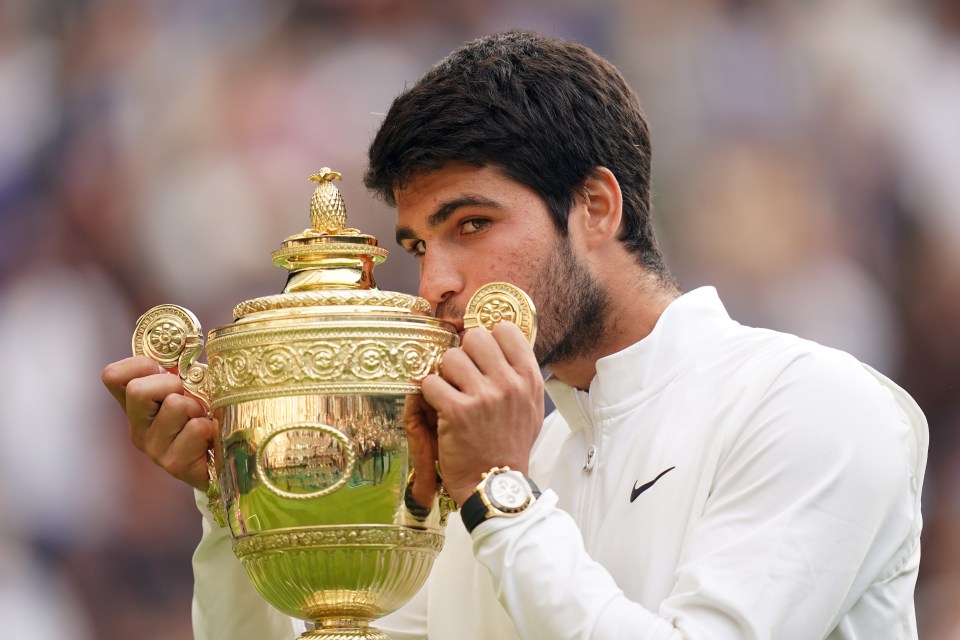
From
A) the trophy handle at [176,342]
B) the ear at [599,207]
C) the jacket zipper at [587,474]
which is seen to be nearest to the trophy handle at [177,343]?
the trophy handle at [176,342]

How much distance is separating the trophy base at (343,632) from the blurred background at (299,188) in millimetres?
2729

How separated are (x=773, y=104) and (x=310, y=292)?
385 centimetres

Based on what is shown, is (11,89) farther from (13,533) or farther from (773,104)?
(773,104)

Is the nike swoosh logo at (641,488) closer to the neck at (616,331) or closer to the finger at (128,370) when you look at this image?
the neck at (616,331)

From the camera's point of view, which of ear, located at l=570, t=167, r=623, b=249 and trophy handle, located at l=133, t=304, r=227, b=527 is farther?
ear, located at l=570, t=167, r=623, b=249

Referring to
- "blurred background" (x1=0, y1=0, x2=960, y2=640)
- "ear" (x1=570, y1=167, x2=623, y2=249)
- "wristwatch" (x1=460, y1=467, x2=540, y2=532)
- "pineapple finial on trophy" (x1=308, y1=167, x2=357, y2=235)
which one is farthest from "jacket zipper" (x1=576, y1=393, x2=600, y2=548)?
"blurred background" (x1=0, y1=0, x2=960, y2=640)

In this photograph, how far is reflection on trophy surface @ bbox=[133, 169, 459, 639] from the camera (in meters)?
2.14

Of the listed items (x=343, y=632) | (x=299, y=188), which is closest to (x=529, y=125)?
(x=343, y=632)

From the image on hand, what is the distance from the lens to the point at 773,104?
5727 millimetres

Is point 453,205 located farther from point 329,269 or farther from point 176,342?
point 176,342

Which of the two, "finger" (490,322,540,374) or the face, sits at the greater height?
the face

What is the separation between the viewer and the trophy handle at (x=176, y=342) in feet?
8.00

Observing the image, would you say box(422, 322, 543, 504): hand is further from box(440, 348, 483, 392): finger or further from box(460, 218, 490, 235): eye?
box(460, 218, 490, 235): eye

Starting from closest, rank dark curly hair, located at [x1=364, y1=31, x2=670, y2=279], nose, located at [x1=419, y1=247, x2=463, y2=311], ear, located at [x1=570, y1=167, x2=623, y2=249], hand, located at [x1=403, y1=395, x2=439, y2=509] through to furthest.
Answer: hand, located at [x1=403, y1=395, x2=439, y2=509], nose, located at [x1=419, y1=247, x2=463, y2=311], dark curly hair, located at [x1=364, y1=31, x2=670, y2=279], ear, located at [x1=570, y1=167, x2=623, y2=249]
